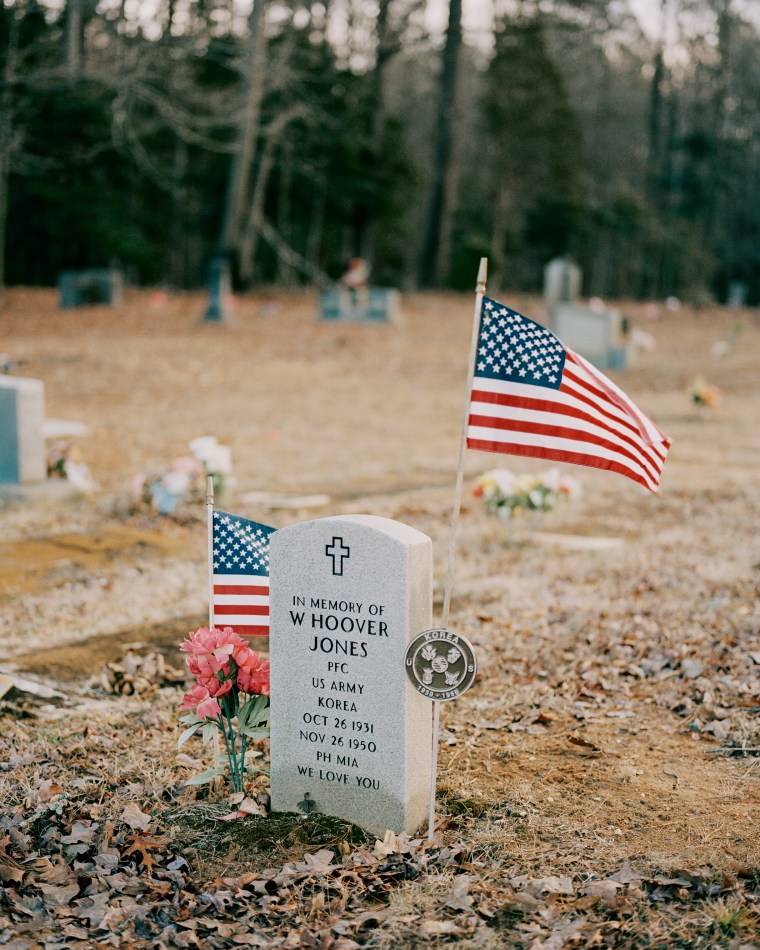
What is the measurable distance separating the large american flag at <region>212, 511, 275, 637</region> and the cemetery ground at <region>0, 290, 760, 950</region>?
0.72 m

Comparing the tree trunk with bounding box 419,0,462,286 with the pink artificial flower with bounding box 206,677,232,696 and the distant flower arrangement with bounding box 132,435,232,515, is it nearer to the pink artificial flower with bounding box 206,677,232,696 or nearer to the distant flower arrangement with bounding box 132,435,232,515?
the distant flower arrangement with bounding box 132,435,232,515

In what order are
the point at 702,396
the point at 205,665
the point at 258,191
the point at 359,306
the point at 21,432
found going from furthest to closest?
the point at 258,191 < the point at 359,306 < the point at 702,396 < the point at 21,432 < the point at 205,665

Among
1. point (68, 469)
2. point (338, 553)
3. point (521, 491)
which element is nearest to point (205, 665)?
point (338, 553)

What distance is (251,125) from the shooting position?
26.3 m

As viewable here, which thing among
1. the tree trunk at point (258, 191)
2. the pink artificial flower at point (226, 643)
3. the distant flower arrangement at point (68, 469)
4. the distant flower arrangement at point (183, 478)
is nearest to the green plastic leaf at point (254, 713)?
the pink artificial flower at point (226, 643)

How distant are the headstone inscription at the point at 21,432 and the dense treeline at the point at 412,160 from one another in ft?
37.8

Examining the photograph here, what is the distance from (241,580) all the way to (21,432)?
5889 mm

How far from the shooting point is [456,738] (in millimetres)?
5105

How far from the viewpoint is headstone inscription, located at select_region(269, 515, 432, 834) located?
13.1 ft

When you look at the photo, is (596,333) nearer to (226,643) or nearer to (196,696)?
(226,643)

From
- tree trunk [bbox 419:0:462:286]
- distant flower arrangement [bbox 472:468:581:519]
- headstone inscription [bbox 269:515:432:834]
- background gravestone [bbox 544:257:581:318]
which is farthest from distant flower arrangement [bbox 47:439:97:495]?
tree trunk [bbox 419:0:462:286]

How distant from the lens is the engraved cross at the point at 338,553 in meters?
4.04

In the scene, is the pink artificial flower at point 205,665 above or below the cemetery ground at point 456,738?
above

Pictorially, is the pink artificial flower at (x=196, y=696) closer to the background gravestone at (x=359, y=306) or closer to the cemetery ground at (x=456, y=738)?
the cemetery ground at (x=456, y=738)
